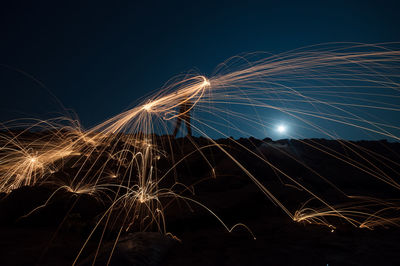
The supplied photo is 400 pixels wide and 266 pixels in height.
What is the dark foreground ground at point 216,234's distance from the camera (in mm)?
2924

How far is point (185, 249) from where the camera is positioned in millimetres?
3531

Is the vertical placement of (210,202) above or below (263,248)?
above

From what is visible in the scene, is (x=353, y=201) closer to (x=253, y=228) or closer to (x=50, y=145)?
(x=253, y=228)

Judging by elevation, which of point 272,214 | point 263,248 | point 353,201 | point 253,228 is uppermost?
point 353,201

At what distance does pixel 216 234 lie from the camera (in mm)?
4156

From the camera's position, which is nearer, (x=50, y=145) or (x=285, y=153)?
(x=285, y=153)

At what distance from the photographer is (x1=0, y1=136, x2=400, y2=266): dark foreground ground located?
2924mm

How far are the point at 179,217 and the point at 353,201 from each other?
5863 mm

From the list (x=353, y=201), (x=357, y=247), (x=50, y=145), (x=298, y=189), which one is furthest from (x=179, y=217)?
(x=50, y=145)

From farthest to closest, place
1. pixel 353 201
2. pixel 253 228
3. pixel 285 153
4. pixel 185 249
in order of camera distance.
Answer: pixel 285 153, pixel 353 201, pixel 253 228, pixel 185 249

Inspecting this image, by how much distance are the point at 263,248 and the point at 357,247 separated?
4.44ft

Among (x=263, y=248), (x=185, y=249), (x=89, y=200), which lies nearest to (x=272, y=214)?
(x=263, y=248)

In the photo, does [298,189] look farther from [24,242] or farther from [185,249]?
[24,242]

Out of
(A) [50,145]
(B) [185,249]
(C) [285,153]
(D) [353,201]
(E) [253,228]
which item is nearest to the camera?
(B) [185,249]
